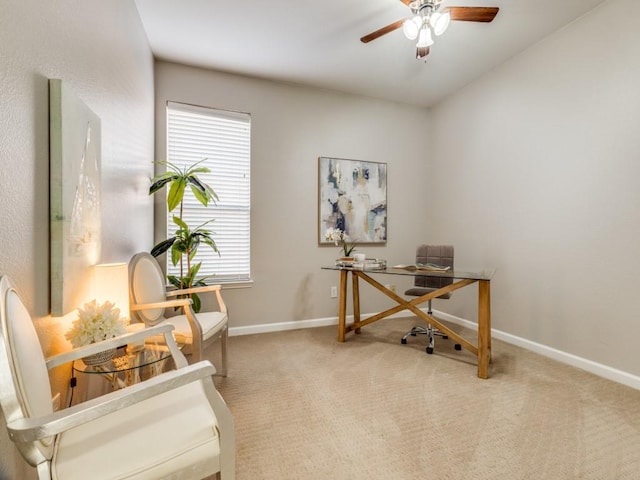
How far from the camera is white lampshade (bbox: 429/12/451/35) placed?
1883 millimetres

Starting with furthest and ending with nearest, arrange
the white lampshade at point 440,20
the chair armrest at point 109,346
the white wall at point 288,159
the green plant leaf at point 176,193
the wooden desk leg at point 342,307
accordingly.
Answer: the white wall at point 288,159
the wooden desk leg at point 342,307
the green plant leaf at point 176,193
the white lampshade at point 440,20
the chair armrest at point 109,346

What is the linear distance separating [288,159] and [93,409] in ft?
9.83

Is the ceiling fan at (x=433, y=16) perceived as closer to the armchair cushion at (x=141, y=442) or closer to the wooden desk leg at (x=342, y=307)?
the wooden desk leg at (x=342, y=307)

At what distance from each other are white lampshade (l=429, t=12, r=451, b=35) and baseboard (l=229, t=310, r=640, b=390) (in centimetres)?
269

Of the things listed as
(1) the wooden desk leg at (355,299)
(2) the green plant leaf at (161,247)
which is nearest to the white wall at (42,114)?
(2) the green plant leaf at (161,247)

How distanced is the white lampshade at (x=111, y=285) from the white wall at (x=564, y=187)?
128 inches

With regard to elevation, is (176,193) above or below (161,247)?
above

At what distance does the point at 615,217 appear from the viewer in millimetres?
2262

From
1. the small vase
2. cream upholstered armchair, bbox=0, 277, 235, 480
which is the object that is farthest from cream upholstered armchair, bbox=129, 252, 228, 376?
cream upholstered armchair, bbox=0, 277, 235, 480

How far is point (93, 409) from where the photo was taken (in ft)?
2.68

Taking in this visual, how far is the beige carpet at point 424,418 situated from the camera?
56.4 inches

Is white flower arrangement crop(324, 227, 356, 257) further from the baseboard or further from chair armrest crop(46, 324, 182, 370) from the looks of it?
chair armrest crop(46, 324, 182, 370)

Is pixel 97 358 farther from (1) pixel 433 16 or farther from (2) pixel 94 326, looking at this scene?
(1) pixel 433 16

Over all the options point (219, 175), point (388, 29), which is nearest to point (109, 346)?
point (219, 175)
